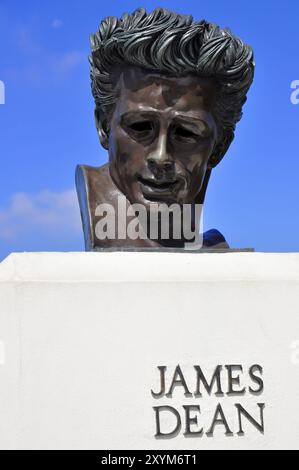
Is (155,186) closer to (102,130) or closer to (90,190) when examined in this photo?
(90,190)

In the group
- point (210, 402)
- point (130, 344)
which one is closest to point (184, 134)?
point (130, 344)

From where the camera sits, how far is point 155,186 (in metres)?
3.17

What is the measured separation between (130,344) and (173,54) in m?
1.35

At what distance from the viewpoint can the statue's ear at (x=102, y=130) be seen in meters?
3.51

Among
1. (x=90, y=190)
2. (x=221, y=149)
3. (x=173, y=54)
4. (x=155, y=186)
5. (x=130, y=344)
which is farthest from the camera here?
(x=221, y=149)

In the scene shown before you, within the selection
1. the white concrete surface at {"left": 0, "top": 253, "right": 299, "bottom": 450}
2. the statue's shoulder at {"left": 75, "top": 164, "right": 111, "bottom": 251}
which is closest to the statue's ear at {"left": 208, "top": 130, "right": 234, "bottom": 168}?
the statue's shoulder at {"left": 75, "top": 164, "right": 111, "bottom": 251}

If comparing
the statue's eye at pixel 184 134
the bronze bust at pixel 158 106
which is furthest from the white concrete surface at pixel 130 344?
the statue's eye at pixel 184 134

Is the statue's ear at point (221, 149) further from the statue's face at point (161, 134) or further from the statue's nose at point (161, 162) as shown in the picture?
the statue's nose at point (161, 162)

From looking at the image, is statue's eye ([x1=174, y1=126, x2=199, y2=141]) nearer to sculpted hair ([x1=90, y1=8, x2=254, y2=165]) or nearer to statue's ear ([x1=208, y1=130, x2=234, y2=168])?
sculpted hair ([x1=90, y1=8, x2=254, y2=165])

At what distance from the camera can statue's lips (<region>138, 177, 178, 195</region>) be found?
10.4 feet

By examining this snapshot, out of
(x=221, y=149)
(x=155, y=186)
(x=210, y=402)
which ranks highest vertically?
(x=221, y=149)

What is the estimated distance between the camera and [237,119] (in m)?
3.45

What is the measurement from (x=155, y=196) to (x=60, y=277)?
2.65 ft
